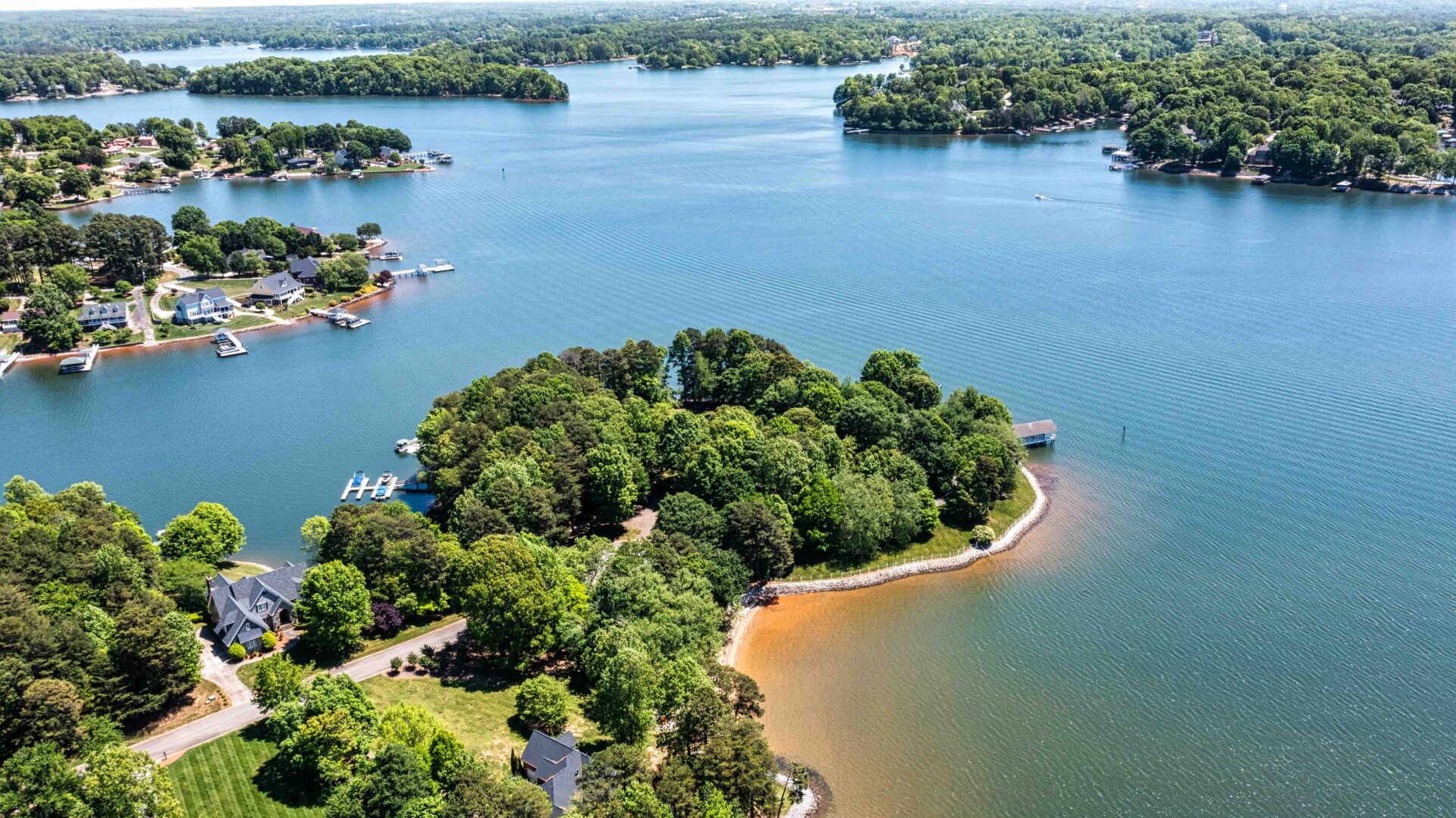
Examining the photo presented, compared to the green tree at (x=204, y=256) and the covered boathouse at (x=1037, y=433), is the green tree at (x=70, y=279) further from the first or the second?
the covered boathouse at (x=1037, y=433)

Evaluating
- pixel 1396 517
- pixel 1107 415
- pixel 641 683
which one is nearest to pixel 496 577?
pixel 641 683

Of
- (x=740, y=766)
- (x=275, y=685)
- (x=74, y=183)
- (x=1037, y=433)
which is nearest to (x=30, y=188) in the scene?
(x=74, y=183)

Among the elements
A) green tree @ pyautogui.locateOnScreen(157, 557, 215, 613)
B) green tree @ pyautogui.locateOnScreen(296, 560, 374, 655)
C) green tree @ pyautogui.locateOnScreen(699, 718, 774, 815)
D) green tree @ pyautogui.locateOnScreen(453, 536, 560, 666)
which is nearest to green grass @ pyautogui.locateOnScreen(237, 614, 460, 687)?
green tree @ pyautogui.locateOnScreen(296, 560, 374, 655)

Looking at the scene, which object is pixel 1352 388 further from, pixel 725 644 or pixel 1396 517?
pixel 725 644

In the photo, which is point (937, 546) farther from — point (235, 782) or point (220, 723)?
point (220, 723)

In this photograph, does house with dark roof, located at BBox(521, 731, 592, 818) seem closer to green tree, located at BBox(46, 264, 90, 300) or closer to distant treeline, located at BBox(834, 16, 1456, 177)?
green tree, located at BBox(46, 264, 90, 300)

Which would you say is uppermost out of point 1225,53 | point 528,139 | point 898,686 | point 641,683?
point 1225,53
